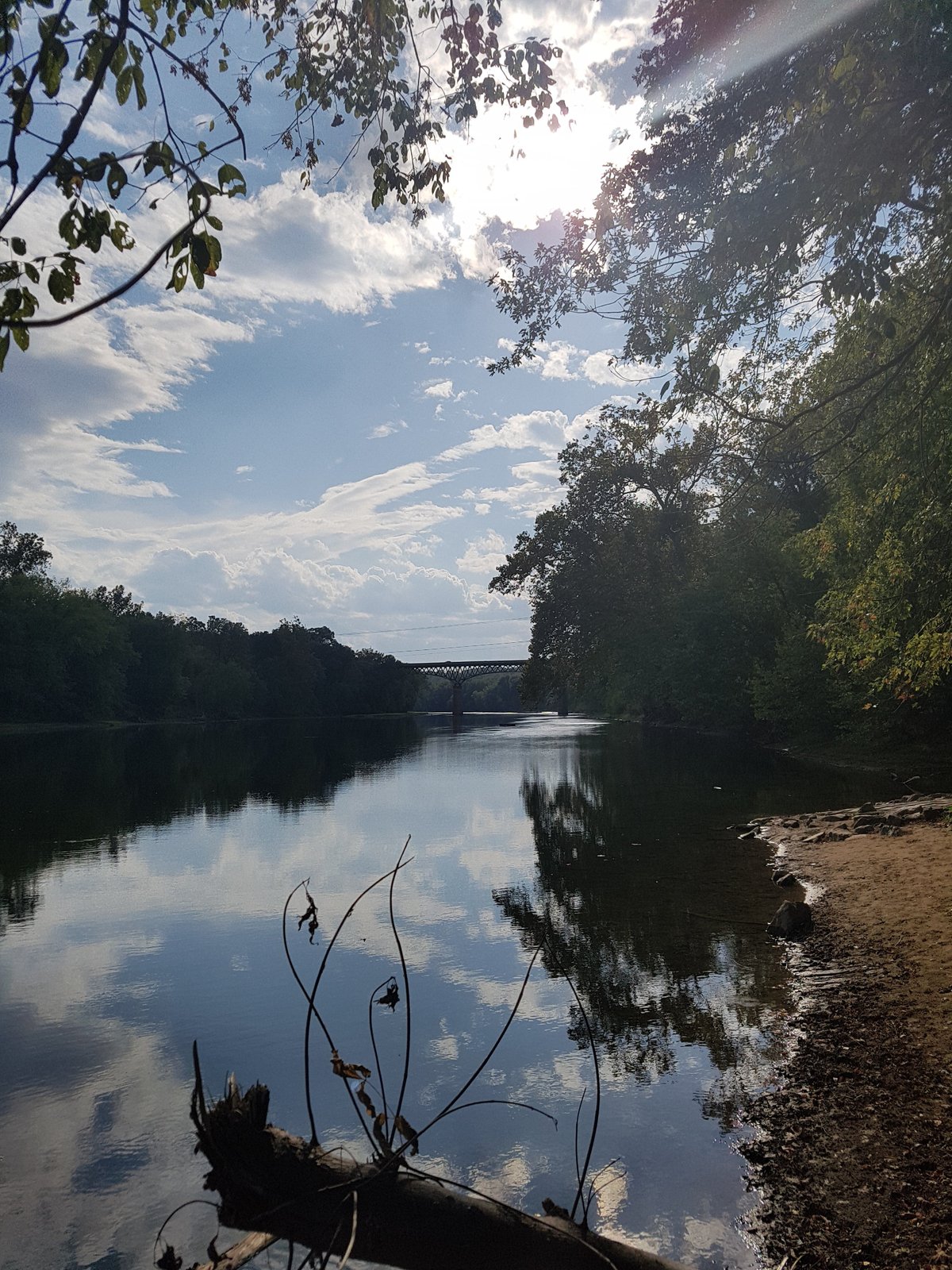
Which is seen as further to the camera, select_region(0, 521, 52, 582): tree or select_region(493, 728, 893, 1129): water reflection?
Answer: select_region(0, 521, 52, 582): tree

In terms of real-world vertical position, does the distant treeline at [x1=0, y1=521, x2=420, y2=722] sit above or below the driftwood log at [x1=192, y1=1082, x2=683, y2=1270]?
above

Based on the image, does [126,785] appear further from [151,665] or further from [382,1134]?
[151,665]

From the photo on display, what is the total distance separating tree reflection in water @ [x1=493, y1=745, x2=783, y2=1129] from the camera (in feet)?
27.6

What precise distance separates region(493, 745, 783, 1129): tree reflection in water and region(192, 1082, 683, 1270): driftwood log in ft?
9.98

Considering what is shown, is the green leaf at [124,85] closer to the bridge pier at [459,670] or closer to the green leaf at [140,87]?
the green leaf at [140,87]

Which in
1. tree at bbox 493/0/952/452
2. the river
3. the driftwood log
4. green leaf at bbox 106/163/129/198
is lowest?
the river

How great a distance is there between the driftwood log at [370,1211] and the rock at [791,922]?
7.82 m

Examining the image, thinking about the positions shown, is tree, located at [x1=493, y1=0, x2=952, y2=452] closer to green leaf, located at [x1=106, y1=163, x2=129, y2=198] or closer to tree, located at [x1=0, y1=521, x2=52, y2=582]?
green leaf, located at [x1=106, y1=163, x2=129, y2=198]

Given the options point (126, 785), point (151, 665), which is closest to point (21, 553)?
point (151, 665)

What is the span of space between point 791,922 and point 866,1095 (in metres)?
4.97

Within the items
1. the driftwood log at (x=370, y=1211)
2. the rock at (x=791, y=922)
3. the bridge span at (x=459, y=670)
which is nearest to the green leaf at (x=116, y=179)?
the driftwood log at (x=370, y=1211)

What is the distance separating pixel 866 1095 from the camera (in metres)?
6.88

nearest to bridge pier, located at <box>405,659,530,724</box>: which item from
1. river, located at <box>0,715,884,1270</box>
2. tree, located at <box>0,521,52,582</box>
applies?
tree, located at <box>0,521,52,582</box>

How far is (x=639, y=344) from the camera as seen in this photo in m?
9.50
